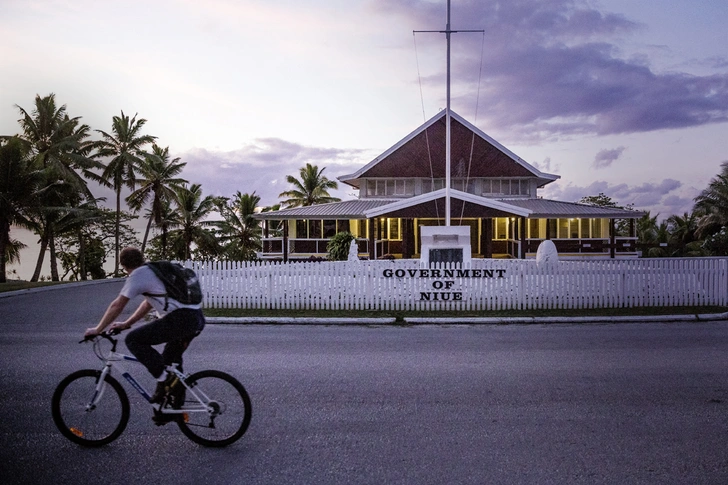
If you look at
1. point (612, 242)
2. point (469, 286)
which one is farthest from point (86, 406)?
point (612, 242)

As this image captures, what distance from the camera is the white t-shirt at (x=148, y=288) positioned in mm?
5066

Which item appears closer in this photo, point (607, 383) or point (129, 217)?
point (607, 383)

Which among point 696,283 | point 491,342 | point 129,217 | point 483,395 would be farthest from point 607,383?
point 129,217

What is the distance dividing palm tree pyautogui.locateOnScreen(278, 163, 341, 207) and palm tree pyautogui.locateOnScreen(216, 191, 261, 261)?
379 cm

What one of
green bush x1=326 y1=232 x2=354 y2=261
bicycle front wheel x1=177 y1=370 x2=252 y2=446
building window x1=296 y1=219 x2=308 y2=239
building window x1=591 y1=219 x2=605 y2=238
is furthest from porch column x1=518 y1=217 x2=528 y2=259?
bicycle front wheel x1=177 y1=370 x2=252 y2=446

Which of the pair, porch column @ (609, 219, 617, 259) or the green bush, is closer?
the green bush

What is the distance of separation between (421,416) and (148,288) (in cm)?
296

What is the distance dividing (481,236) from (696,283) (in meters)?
18.8

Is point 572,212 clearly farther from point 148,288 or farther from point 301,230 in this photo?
point 148,288

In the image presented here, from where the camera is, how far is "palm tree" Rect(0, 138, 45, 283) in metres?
33.8

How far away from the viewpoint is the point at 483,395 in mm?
6930

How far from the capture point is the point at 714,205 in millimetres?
47969

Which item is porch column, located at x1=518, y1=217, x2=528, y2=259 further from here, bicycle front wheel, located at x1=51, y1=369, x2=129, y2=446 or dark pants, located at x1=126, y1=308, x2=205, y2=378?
bicycle front wheel, located at x1=51, y1=369, x2=129, y2=446

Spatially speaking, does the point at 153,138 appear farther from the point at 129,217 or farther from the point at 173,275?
the point at 173,275
